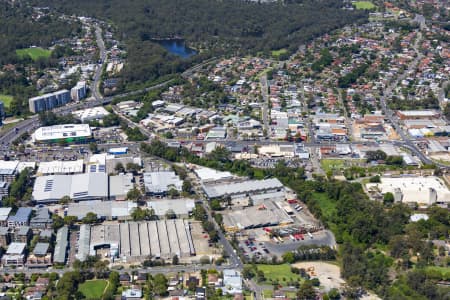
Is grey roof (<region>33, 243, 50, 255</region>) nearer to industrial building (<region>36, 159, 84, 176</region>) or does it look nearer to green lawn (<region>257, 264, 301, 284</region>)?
industrial building (<region>36, 159, 84, 176</region>)

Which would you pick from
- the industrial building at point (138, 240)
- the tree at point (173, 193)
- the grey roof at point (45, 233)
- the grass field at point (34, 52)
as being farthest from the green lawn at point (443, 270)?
the grass field at point (34, 52)

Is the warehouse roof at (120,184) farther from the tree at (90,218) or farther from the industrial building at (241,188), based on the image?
the industrial building at (241,188)

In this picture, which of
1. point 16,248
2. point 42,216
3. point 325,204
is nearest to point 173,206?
point 42,216

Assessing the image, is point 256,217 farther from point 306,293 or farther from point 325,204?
point 306,293

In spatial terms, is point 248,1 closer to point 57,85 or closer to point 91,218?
point 57,85

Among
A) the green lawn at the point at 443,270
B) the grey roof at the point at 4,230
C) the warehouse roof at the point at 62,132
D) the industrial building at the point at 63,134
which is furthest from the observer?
the warehouse roof at the point at 62,132

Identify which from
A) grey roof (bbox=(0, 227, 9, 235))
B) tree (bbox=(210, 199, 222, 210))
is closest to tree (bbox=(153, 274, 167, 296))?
tree (bbox=(210, 199, 222, 210))
